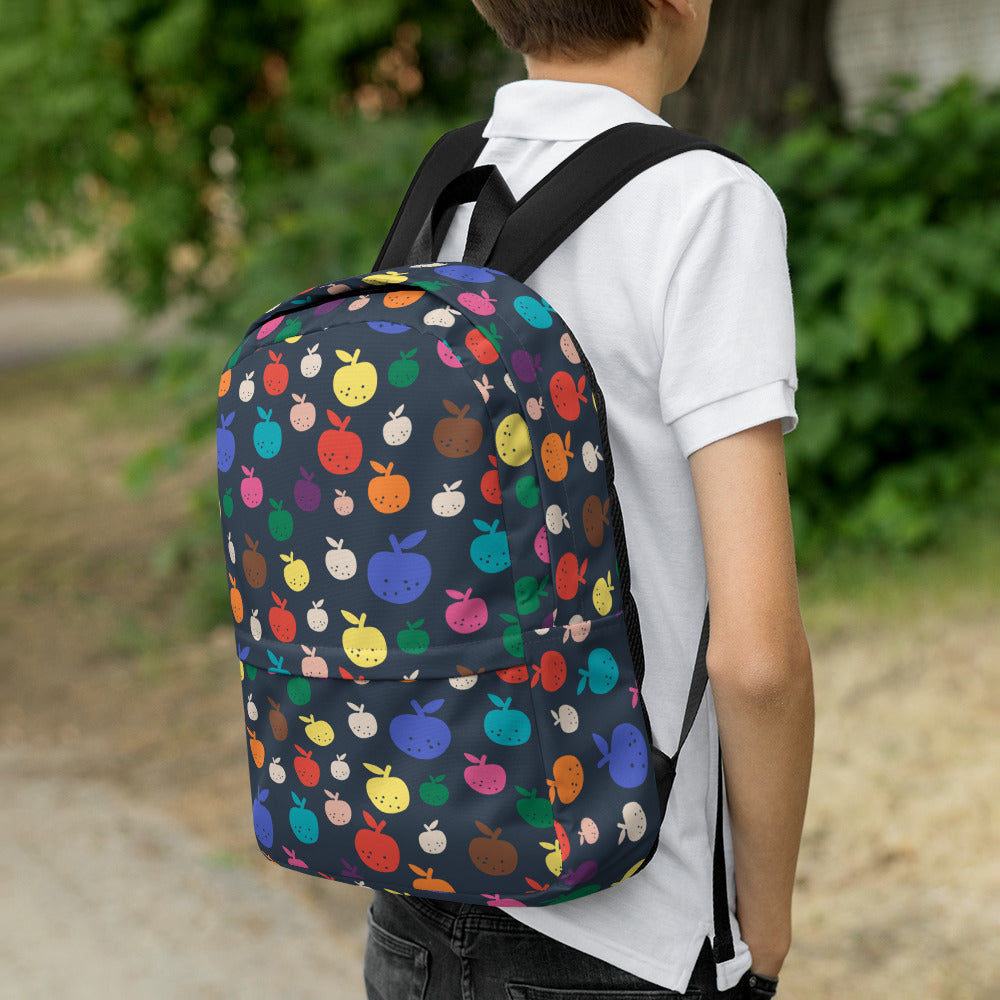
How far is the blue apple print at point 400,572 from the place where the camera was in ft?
3.71

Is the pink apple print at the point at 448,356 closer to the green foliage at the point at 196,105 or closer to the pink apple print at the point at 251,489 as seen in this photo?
the pink apple print at the point at 251,489

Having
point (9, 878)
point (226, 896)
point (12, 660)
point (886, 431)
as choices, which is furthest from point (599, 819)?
point (12, 660)

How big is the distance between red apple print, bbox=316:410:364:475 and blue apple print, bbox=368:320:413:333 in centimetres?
9

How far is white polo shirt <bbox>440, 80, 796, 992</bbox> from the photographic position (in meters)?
1.11

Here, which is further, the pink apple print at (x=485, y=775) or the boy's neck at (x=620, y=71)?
the boy's neck at (x=620, y=71)

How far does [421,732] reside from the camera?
115cm

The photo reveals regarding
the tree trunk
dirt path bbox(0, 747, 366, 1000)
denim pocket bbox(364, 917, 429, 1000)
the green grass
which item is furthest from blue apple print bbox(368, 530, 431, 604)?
the tree trunk

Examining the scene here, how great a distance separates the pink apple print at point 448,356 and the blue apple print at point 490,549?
0.15 meters

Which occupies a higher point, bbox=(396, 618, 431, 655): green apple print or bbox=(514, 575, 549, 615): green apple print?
bbox=(514, 575, 549, 615): green apple print

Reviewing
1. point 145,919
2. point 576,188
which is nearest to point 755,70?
point 145,919

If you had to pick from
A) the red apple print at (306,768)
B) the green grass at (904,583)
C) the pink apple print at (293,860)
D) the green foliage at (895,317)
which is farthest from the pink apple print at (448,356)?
the green foliage at (895,317)

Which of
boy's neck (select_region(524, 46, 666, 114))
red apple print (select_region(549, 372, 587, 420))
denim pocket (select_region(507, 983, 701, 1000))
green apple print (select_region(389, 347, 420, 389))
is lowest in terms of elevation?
denim pocket (select_region(507, 983, 701, 1000))

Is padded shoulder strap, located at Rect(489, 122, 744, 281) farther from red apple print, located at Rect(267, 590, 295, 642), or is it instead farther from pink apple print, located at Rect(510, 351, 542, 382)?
red apple print, located at Rect(267, 590, 295, 642)

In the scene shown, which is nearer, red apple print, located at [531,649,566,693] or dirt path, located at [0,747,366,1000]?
red apple print, located at [531,649,566,693]
